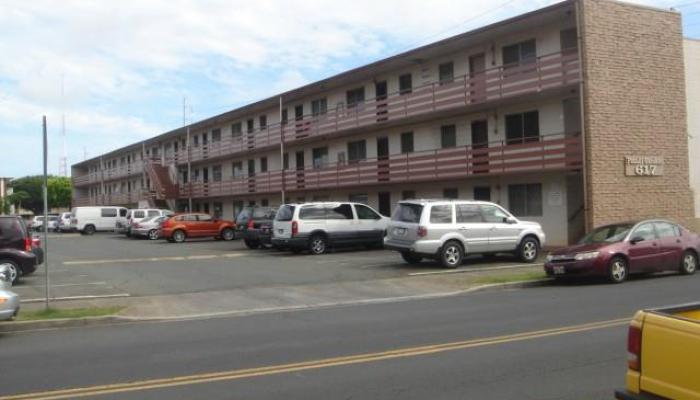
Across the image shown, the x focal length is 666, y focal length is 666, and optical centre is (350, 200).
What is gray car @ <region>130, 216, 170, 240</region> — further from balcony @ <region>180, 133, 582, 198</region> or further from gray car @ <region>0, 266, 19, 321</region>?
gray car @ <region>0, 266, 19, 321</region>

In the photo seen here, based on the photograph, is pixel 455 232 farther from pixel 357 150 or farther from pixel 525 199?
pixel 357 150

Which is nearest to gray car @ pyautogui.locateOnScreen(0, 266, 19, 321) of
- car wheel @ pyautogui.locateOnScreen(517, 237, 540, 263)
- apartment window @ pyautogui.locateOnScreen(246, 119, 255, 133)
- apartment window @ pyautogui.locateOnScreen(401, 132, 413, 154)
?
car wheel @ pyautogui.locateOnScreen(517, 237, 540, 263)

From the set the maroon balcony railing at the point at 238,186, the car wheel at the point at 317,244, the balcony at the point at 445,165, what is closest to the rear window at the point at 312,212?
the car wheel at the point at 317,244

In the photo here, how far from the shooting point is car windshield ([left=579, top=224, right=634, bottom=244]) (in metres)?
15.3

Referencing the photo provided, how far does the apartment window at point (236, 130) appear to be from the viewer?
4688 centimetres

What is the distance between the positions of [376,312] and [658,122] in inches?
652

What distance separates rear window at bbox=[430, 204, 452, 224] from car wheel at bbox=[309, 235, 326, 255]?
703cm

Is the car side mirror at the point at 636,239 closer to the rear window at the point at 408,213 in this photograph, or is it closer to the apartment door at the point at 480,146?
the rear window at the point at 408,213

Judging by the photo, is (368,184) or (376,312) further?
(368,184)

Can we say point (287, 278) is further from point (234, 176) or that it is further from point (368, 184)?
point (234, 176)

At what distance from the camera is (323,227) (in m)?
24.1

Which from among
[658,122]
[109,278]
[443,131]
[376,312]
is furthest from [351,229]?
[376,312]

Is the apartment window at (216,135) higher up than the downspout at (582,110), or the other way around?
the apartment window at (216,135)

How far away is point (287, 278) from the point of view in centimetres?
1667
